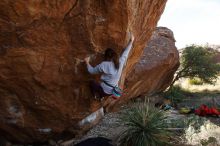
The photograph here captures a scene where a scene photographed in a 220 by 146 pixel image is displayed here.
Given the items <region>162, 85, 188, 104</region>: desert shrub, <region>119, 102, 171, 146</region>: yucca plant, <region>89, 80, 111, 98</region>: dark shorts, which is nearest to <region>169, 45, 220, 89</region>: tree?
<region>162, 85, 188, 104</region>: desert shrub

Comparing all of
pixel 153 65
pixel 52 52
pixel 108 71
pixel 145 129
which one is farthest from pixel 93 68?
pixel 153 65

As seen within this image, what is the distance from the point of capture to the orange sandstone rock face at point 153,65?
1748 centimetres

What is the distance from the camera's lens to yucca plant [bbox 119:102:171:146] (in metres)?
11.4

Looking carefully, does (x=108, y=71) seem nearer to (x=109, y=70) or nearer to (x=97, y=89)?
(x=109, y=70)

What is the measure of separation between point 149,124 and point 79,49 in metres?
3.82

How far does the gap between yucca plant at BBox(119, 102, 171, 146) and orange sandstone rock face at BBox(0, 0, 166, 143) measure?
5.20 ft

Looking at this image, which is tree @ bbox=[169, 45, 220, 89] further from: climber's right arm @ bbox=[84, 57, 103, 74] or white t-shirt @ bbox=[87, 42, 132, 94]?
climber's right arm @ bbox=[84, 57, 103, 74]

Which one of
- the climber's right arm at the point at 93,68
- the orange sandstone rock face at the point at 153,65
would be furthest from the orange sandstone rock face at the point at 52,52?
the orange sandstone rock face at the point at 153,65

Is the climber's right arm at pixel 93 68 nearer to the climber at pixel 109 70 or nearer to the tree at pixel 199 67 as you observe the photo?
the climber at pixel 109 70

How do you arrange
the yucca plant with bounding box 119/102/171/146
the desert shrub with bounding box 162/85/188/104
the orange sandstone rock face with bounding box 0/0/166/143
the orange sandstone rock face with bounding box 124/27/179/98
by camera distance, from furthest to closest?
the desert shrub with bounding box 162/85/188/104, the orange sandstone rock face with bounding box 124/27/179/98, the yucca plant with bounding box 119/102/171/146, the orange sandstone rock face with bounding box 0/0/166/143

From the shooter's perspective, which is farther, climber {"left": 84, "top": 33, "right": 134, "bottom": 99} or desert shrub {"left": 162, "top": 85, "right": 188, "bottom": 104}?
desert shrub {"left": 162, "top": 85, "right": 188, "bottom": 104}

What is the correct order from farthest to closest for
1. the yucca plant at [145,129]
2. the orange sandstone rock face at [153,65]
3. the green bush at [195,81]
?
the green bush at [195,81] → the orange sandstone rock face at [153,65] → the yucca plant at [145,129]

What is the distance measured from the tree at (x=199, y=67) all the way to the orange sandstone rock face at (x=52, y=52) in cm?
1754

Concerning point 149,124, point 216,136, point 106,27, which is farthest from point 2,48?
point 216,136
